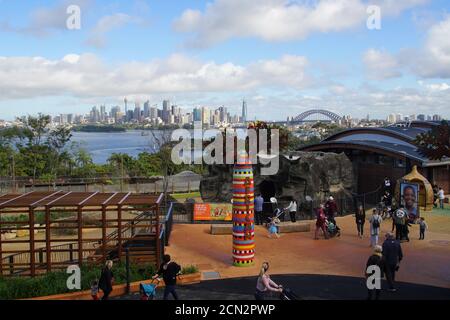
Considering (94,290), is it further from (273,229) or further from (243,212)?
(273,229)

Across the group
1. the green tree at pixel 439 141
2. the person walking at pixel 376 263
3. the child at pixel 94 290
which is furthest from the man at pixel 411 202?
the child at pixel 94 290

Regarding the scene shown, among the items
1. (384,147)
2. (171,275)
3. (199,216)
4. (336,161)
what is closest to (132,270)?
(171,275)

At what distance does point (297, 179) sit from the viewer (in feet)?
93.4

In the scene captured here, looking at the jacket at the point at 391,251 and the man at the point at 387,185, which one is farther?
the man at the point at 387,185

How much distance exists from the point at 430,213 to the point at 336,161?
7.30 m

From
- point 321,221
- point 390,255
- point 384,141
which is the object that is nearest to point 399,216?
point 321,221

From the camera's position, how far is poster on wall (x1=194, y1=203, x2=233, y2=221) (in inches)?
918

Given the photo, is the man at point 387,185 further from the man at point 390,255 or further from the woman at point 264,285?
the woman at point 264,285

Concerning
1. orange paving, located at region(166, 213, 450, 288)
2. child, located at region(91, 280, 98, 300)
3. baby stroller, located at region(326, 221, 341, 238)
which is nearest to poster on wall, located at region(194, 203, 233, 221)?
orange paving, located at region(166, 213, 450, 288)

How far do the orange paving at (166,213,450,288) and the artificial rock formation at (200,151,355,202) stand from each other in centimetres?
705

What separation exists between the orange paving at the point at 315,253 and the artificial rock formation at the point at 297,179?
705cm

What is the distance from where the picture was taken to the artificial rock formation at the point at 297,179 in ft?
93.2
